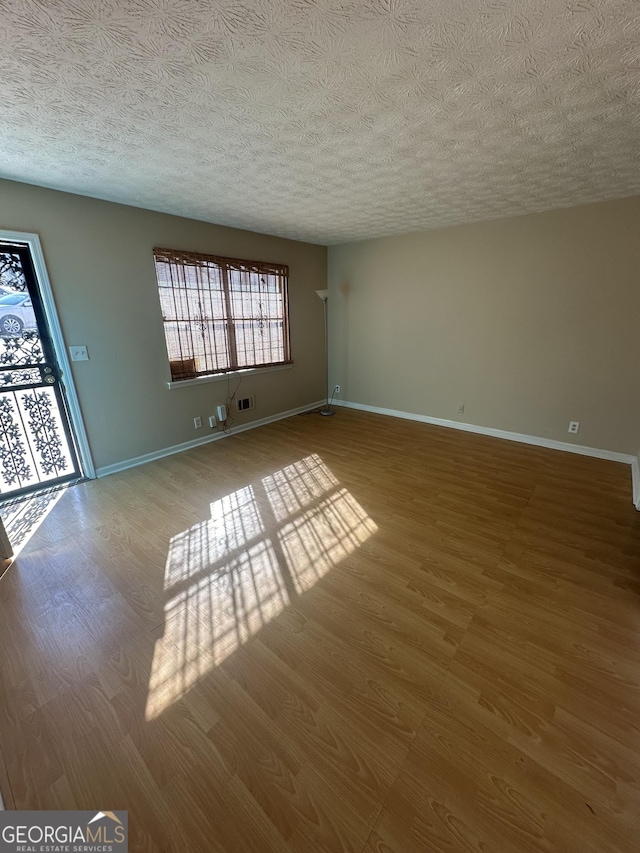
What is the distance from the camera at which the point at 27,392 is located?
2836mm

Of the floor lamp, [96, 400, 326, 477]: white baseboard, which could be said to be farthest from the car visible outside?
the floor lamp

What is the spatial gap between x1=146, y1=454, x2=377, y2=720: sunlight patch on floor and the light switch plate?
1.83m

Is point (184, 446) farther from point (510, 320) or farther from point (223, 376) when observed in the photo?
point (510, 320)

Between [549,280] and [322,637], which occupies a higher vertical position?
[549,280]

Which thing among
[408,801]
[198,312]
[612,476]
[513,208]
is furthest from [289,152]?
[612,476]

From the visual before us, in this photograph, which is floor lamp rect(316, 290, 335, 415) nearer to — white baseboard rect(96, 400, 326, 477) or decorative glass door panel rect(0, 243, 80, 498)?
white baseboard rect(96, 400, 326, 477)

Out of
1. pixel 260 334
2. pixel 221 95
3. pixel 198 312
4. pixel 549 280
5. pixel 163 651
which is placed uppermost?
pixel 221 95

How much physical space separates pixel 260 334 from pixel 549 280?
136 inches

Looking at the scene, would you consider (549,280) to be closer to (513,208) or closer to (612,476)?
(513,208)

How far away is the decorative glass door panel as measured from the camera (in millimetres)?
2648

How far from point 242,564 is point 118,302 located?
2.76 meters

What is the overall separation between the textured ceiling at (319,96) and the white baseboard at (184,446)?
246cm

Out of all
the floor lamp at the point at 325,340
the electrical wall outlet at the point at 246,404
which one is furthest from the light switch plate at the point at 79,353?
the floor lamp at the point at 325,340

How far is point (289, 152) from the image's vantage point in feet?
6.90
